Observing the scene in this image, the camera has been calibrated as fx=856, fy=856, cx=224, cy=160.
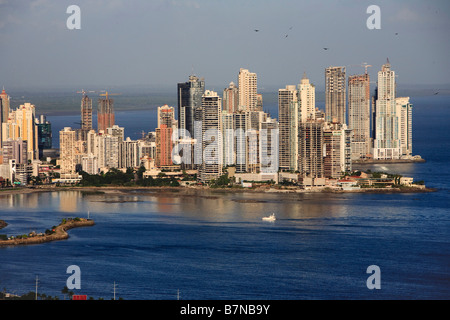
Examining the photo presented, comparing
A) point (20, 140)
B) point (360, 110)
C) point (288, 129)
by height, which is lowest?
point (20, 140)

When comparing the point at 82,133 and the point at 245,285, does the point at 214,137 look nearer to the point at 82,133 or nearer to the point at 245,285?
the point at 82,133

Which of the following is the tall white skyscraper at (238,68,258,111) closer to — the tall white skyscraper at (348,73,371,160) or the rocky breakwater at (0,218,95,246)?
the tall white skyscraper at (348,73,371,160)

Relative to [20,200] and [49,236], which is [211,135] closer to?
[20,200]

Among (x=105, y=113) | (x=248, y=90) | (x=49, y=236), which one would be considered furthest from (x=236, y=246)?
(x=105, y=113)

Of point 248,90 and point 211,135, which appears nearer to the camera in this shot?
point 211,135

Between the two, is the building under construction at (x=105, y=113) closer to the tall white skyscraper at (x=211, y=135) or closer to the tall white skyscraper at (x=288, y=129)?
the tall white skyscraper at (x=288, y=129)

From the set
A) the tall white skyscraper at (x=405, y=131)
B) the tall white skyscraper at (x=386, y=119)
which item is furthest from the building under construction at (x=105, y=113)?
the tall white skyscraper at (x=405, y=131)

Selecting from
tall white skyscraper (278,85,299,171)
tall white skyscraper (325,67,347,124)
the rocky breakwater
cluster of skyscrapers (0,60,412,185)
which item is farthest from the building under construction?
the rocky breakwater
